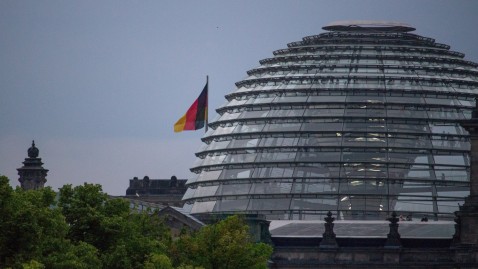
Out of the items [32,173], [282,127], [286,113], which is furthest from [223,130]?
[32,173]

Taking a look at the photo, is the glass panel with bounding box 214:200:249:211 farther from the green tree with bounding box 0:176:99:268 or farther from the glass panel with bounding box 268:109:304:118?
the green tree with bounding box 0:176:99:268

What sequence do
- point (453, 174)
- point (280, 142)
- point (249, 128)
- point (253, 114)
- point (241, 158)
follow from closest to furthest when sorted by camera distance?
1. point (453, 174)
2. point (280, 142)
3. point (241, 158)
4. point (249, 128)
5. point (253, 114)

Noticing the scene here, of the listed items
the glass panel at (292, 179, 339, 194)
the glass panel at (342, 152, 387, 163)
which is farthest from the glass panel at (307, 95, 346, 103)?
the glass panel at (292, 179, 339, 194)

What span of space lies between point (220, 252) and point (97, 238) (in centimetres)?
830

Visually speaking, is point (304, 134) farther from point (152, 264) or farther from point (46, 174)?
point (152, 264)

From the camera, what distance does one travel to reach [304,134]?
15162cm

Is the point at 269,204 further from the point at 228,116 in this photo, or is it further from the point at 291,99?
the point at 228,116

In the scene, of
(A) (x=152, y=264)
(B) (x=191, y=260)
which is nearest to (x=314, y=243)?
(B) (x=191, y=260)

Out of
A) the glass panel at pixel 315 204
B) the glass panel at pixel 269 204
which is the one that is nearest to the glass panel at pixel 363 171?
the glass panel at pixel 315 204

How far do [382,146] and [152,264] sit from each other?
51.3 m

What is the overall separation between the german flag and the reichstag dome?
0.82 meters

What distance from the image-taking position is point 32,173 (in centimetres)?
15062

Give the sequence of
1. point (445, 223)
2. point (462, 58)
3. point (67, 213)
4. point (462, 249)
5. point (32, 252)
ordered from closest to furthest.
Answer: point (32, 252) < point (67, 213) < point (462, 249) < point (445, 223) < point (462, 58)

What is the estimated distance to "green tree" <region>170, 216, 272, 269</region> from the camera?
4402 inches
